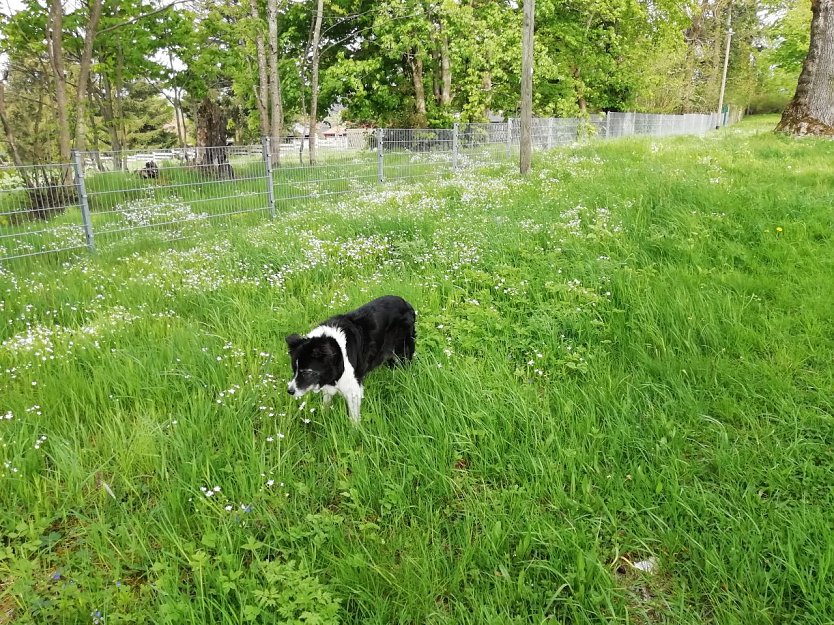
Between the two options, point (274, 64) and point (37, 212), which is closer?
point (37, 212)

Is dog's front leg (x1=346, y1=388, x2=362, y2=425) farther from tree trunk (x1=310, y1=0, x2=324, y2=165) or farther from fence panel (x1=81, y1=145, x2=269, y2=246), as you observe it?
tree trunk (x1=310, y1=0, x2=324, y2=165)

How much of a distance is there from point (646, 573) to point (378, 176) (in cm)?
1121

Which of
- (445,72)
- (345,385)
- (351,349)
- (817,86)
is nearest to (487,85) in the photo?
(445,72)

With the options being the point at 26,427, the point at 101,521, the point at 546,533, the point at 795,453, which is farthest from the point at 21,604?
the point at 795,453

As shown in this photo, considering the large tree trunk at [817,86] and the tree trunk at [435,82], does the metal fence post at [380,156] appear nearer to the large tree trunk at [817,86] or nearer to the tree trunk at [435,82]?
the large tree trunk at [817,86]

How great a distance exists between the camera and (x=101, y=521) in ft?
7.99

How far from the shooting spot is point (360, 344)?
3447mm

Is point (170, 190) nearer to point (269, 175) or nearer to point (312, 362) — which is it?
point (269, 175)

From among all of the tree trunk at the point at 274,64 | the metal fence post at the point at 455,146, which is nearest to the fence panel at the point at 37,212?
the tree trunk at the point at 274,64

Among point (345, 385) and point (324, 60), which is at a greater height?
point (324, 60)

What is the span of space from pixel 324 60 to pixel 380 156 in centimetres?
1632

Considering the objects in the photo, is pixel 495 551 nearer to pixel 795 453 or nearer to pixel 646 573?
pixel 646 573

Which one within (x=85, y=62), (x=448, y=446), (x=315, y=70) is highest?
(x=315, y=70)

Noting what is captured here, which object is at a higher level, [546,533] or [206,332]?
[206,332]
